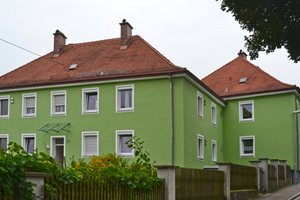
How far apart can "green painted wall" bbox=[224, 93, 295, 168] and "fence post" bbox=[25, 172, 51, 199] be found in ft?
83.7

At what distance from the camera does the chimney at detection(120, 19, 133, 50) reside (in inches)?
1099

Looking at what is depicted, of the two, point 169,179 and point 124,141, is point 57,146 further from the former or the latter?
point 169,179

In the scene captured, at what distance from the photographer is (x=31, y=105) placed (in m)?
26.4

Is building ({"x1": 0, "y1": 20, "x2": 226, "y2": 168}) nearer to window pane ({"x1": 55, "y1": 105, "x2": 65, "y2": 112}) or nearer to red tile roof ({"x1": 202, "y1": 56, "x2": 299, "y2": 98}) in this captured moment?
window pane ({"x1": 55, "y1": 105, "x2": 65, "y2": 112})

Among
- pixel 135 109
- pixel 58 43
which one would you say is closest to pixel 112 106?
pixel 135 109

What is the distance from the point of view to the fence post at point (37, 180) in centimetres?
590

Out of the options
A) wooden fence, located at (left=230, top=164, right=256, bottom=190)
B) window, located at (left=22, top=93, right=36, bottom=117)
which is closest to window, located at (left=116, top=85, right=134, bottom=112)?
window, located at (left=22, top=93, right=36, bottom=117)

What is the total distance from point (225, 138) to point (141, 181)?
75.8 ft

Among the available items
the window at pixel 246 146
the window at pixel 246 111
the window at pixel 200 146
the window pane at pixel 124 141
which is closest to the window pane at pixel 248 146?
the window at pixel 246 146

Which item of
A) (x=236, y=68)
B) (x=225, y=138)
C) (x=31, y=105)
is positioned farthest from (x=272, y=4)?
(x=236, y=68)

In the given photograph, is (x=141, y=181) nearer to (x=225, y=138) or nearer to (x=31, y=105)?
(x=31, y=105)

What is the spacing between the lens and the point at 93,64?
2662 centimetres

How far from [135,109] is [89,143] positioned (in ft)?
11.5

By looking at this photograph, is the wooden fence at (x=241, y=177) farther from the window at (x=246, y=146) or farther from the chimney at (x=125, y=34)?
the chimney at (x=125, y=34)
